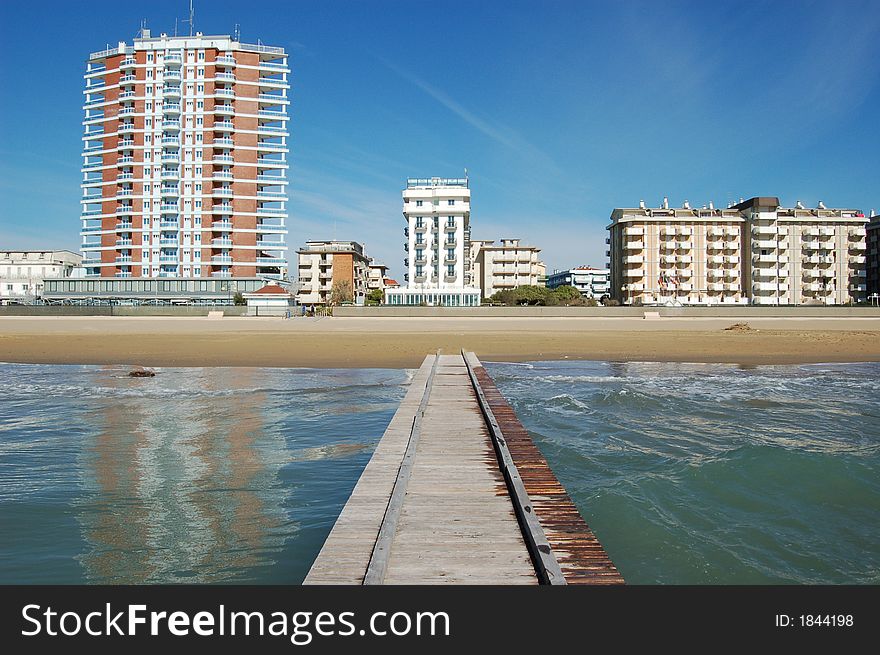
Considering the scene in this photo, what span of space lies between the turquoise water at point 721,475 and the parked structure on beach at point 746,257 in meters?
74.6

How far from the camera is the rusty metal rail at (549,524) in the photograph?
4430 mm

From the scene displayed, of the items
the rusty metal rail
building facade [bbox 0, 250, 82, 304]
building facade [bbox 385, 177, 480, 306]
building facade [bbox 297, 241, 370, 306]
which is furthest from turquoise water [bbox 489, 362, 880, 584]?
building facade [bbox 0, 250, 82, 304]

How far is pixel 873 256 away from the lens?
322ft

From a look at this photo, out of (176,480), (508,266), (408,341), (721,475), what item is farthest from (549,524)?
(508,266)

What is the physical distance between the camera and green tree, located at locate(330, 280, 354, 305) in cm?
9002

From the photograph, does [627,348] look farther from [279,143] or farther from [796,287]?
[796,287]

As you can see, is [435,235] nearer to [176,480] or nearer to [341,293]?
[341,293]

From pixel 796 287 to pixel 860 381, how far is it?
258 ft

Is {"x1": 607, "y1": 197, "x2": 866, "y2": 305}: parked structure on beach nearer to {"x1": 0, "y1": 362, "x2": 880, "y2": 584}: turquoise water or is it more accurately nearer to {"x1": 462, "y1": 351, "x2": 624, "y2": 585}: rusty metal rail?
{"x1": 0, "y1": 362, "x2": 880, "y2": 584}: turquoise water

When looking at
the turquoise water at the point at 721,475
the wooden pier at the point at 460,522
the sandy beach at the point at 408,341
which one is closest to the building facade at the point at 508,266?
the sandy beach at the point at 408,341

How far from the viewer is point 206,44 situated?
74.4m

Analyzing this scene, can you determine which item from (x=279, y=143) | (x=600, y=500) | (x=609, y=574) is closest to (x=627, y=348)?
(x=600, y=500)

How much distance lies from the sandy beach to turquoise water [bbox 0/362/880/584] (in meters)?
11.7

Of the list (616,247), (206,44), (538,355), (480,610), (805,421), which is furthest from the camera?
(616,247)
